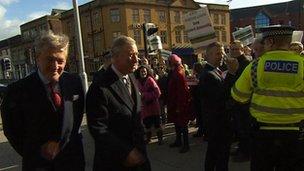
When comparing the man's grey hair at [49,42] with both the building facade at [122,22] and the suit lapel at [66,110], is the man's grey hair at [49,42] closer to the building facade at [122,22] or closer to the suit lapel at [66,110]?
the suit lapel at [66,110]

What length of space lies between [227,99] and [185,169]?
161cm

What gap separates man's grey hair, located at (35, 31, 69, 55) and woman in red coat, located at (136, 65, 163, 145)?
5332 millimetres

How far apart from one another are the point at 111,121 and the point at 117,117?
57 millimetres

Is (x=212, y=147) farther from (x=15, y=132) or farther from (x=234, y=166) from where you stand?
(x=15, y=132)

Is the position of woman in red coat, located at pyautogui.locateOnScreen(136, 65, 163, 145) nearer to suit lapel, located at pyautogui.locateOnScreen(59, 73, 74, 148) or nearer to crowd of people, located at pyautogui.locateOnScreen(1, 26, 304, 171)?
crowd of people, located at pyautogui.locateOnScreen(1, 26, 304, 171)

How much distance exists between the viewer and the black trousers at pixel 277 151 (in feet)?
12.0

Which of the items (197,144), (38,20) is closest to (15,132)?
(197,144)

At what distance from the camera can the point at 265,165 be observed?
12.4 feet

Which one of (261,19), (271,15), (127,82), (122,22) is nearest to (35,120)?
(127,82)

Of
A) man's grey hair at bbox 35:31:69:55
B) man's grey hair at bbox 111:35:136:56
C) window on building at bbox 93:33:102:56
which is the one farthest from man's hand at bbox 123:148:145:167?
window on building at bbox 93:33:102:56

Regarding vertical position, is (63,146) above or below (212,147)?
above

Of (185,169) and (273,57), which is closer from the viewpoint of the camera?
(273,57)

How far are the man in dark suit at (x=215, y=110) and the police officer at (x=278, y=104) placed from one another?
162 cm

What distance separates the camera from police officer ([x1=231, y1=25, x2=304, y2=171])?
12.0ft
